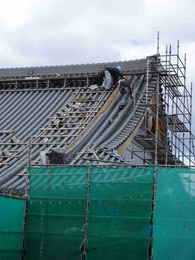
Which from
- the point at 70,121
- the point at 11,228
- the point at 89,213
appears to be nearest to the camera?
the point at 89,213

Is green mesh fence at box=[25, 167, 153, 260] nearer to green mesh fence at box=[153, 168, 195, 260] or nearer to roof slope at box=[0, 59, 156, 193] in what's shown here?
green mesh fence at box=[153, 168, 195, 260]

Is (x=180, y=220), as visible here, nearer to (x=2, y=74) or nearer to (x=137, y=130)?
(x=137, y=130)

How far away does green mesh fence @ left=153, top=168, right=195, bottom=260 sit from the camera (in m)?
15.1

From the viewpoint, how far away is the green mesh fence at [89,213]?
15359 mm

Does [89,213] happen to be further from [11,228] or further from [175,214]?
[175,214]

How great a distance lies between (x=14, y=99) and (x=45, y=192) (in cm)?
912

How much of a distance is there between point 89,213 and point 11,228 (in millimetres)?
1977

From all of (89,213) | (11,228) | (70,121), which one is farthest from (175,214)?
(70,121)

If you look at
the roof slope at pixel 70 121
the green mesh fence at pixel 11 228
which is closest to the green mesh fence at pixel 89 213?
the green mesh fence at pixel 11 228

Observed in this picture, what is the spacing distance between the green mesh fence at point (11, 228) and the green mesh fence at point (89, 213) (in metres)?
0.24

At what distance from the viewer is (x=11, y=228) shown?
630 inches

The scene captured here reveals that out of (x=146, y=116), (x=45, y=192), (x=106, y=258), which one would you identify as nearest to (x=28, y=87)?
(x=146, y=116)

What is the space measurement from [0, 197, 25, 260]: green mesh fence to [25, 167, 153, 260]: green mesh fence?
9.5 inches

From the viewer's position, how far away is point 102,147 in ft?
62.0
